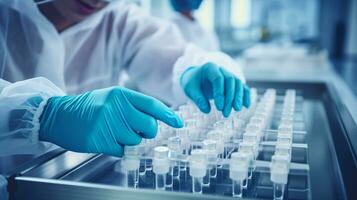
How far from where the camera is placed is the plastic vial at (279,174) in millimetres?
634

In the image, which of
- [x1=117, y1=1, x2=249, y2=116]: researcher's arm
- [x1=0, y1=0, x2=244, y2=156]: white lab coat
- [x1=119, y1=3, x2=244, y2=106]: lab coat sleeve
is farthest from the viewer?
[x1=119, y1=3, x2=244, y2=106]: lab coat sleeve

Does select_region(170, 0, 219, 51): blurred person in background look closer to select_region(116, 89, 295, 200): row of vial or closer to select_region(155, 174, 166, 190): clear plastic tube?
select_region(116, 89, 295, 200): row of vial

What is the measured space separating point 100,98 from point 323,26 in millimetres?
3631

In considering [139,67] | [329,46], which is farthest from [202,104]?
[329,46]

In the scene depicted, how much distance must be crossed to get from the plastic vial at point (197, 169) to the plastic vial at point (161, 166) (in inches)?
2.0

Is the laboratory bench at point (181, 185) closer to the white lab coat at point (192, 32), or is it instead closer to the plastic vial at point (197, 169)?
the plastic vial at point (197, 169)

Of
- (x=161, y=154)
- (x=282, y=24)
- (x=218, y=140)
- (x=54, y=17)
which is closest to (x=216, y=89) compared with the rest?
(x=218, y=140)

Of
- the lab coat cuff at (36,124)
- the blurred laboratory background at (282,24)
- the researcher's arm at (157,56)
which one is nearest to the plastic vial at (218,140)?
the lab coat cuff at (36,124)

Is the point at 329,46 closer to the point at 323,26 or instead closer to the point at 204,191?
the point at 323,26

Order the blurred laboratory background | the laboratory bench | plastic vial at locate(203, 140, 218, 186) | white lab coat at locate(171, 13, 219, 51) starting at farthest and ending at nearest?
the blurred laboratory background, white lab coat at locate(171, 13, 219, 51), plastic vial at locate(203, 140, 218, 186), the laboratory bench

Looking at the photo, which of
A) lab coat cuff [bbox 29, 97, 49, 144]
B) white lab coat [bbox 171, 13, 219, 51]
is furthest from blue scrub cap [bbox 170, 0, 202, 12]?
lab coat cuff [bbox 29, 97, 49, 144]

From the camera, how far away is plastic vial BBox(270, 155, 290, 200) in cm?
63

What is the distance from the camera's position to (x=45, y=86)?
84cm

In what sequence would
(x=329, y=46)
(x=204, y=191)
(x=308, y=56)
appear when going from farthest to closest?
(x=329, y=46), (x=308, y=56), (x=204, y=191)
